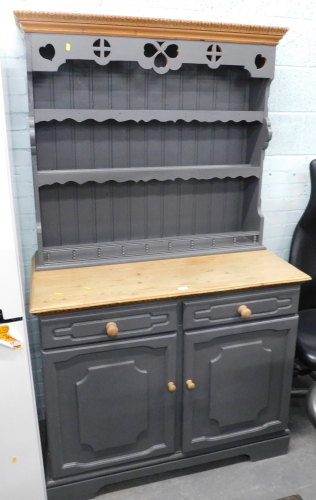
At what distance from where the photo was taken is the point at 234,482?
71.1 inches

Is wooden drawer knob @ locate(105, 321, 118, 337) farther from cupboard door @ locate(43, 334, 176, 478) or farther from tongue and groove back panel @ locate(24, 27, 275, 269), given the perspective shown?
tongue and groove back panel @ locate(24, 27, 275, 269)

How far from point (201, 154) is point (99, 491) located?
1456 millimetres

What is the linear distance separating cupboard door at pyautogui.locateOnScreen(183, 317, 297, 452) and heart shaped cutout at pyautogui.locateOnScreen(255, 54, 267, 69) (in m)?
1.03

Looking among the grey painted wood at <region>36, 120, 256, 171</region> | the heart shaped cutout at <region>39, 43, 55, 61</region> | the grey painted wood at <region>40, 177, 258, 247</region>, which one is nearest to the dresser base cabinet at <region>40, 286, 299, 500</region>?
the grey painted wood at <region>40, 177, 258, 247</region>

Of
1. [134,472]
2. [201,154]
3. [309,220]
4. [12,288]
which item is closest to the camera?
[12,288]

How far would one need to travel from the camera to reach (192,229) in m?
2.00

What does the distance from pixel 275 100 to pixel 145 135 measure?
66cm

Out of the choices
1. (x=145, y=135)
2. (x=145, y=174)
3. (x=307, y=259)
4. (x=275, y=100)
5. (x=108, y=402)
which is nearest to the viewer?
(x=108, y=402)

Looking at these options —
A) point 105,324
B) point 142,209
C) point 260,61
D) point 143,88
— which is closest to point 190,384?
point 105,324

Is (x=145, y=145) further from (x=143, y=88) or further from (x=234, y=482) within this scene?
(x=234, y=482)

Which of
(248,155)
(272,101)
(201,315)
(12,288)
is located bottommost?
(201,315)

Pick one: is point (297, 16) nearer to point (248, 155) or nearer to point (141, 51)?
point (248, 155)

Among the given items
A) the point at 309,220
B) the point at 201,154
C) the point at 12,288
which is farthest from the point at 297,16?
the point at 12,288

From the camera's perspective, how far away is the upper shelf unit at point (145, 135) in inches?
62.5
